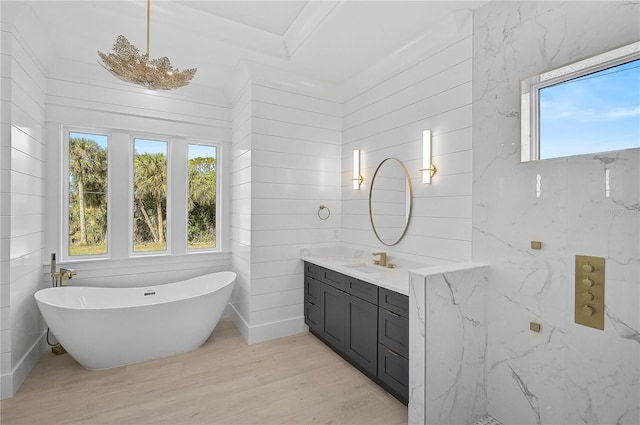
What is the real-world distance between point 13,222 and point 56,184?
3.01 feet

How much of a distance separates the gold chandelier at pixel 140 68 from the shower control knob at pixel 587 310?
285 centimetres

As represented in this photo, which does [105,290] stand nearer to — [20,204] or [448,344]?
[20,204]

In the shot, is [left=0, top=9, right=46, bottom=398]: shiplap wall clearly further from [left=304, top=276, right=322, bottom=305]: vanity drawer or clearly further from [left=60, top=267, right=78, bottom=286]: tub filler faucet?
[left=304, top=276, right=322, bottom=305]: vanity drawer

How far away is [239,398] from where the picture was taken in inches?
94.3

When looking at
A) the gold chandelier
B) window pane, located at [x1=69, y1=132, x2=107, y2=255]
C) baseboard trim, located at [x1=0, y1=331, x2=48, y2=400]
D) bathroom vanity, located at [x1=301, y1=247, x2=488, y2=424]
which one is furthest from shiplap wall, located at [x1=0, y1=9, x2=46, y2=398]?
bathroom vanity, located at [x1=301, y1=247, x2=488, y2=424]

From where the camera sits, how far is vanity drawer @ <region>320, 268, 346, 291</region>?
2.92m

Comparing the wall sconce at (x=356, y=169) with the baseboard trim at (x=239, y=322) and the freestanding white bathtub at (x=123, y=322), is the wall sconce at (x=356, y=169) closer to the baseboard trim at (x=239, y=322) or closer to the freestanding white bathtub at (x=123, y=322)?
the freestanding white bathtub at (x=123, y=322)

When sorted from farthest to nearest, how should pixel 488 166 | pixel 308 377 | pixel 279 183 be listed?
pixel 279 183, pixel 308 377, pixel 488 166

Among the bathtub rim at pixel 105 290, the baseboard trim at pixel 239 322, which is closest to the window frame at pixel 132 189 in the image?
the bathtub rim at pixel 105 290

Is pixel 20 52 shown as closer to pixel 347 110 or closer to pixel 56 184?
pixel 56 184

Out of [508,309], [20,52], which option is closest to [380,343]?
[508,309]

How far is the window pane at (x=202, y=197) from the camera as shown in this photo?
398cm

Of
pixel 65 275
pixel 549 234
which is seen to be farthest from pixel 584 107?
pixel 65 275

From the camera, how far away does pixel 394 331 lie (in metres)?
2.32
